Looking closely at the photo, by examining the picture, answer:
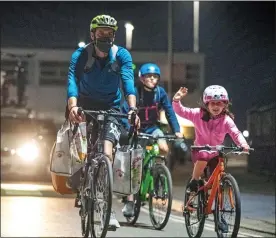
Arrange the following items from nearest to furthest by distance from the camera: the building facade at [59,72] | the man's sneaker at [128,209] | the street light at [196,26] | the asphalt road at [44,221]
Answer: the building facade at [59,72] < the street light at [196,26] < the man's sneaker at [128,209] < the asphalt road at [44,221]

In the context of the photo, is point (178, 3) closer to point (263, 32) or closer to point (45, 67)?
point (263, 32)

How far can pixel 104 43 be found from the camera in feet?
9.10

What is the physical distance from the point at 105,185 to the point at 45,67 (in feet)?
2.21

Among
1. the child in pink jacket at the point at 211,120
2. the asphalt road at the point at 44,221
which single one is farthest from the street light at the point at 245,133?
the asphalt road at the point at 44,221

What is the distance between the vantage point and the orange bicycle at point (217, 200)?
9.76 feet

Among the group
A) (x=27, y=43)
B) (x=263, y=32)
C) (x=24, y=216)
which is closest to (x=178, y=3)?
(x=263, y=32)

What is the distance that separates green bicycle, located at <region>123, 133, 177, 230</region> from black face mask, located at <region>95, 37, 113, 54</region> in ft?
3.03

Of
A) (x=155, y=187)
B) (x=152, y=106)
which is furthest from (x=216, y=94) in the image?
(x=155, y=187)

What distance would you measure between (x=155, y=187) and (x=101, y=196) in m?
1.38

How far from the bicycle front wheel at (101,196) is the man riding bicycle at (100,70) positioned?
304 mm

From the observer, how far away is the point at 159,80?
319 centimetres

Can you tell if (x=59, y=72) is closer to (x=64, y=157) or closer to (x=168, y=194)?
(x=64, y=157)

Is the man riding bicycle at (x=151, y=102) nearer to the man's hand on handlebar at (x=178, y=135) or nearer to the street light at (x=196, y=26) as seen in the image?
the man's hand on handlebar at (x=178, y=135)

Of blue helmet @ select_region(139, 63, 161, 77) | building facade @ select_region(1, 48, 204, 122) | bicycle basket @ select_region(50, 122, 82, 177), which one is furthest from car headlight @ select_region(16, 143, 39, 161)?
blue helmet @ select_region(139, 63, 161, 77)
